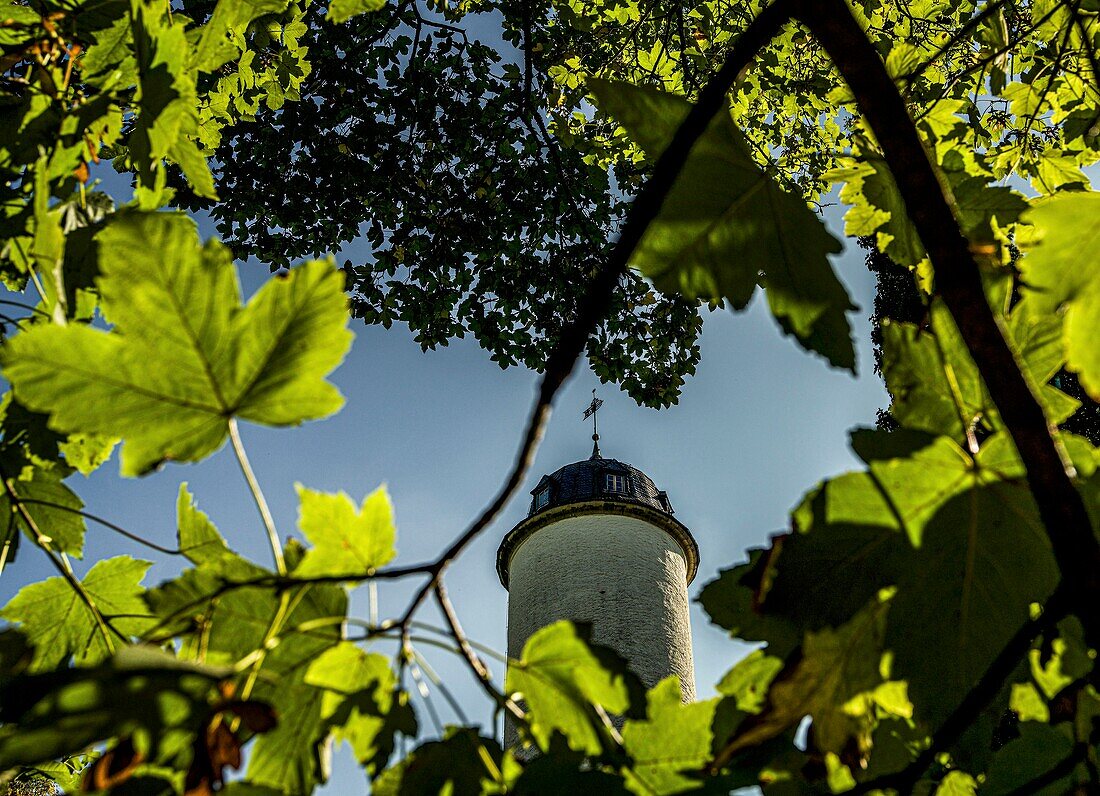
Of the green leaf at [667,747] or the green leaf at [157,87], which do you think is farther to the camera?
the green leaf at [157,87]

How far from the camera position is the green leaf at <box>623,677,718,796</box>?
0.51 m

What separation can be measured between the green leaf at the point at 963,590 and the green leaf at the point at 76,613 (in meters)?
0.68

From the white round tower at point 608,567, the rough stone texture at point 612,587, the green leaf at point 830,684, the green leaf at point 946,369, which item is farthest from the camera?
the white round tower at point 608,567

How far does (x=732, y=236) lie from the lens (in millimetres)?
619

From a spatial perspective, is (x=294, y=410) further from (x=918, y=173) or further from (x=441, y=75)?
(x=441, y=75)

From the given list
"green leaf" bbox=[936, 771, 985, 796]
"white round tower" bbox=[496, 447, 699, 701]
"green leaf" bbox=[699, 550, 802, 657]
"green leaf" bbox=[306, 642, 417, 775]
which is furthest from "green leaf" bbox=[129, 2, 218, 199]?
"white round tower" bbox=[496, 447, 699, 701]

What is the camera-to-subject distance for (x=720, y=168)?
→ 589mm

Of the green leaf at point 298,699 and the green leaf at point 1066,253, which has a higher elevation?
the green leaf at point 1066,253

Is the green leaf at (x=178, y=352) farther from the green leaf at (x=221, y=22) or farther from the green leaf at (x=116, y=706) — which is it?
the green leaf at (x=221, y=22)

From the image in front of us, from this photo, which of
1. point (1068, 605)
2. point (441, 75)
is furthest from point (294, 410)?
point (441, 75)

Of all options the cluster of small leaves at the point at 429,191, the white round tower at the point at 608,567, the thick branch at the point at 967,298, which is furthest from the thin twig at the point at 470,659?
the white round tower at the point at 608,567

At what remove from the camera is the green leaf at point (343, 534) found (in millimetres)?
504

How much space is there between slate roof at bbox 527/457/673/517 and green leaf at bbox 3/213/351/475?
595 inches

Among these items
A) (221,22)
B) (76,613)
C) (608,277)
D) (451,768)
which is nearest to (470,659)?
(451,768)
